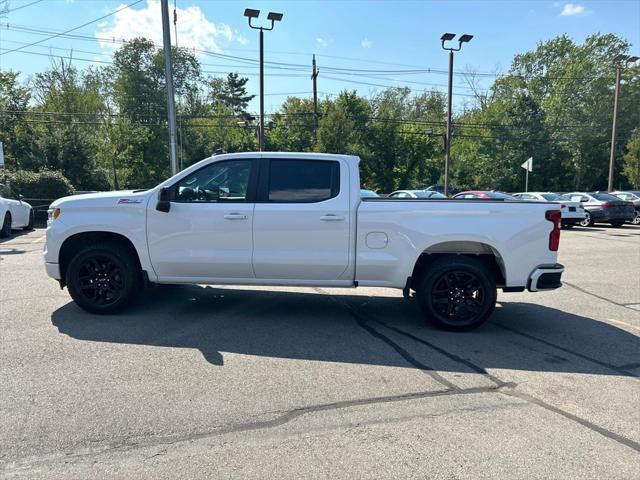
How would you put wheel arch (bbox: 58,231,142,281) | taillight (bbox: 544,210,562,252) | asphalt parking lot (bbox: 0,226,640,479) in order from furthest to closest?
wheel arch (bbox: 58,231,142,281), taillight (bbox: 544,210,562,252), asphalt parking lot (bbox: 0,226,640,479)

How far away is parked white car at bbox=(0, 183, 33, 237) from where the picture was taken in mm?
13988

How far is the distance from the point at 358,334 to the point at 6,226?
43.8ft

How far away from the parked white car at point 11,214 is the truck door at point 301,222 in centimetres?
1195

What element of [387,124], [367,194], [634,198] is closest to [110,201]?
[367,194]

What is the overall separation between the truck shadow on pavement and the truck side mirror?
1404 mm

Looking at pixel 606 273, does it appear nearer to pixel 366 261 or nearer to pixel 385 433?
pixel 366 261

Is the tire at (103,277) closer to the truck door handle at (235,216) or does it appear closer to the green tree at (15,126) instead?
the truck door handle at (235,216)

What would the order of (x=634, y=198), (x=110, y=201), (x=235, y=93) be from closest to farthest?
(x=110, y=201) → (x=634, y=198) → (x=235, y=93)

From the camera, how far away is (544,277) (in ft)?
18.0

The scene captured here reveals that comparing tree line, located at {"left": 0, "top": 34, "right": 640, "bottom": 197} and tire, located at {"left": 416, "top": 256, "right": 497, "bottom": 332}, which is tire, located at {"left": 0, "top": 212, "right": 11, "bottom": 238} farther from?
tree line, located at {"left": 0, "top": 34, "right": 640, "bottom": 197}

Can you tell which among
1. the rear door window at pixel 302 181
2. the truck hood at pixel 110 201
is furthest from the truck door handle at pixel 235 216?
the truck hood at pixel 110 201

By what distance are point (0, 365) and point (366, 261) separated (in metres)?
3.85

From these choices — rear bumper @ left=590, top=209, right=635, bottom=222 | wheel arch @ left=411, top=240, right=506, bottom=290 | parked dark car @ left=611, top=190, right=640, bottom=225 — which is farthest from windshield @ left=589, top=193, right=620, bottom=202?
wheel arch @ left=411, top=240, right=506, bottom=290

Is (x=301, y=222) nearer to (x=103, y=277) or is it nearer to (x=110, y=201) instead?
(x=110, y=201)
